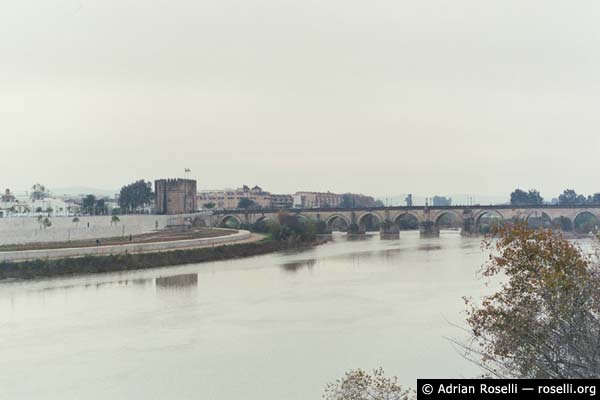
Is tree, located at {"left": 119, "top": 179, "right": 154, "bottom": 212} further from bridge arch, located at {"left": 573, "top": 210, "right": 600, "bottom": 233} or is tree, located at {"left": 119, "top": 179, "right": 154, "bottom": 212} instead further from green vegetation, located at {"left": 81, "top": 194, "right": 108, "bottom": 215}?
bridge arch, located at {"left": 573, "top": 210, "right": 600, "bottom": 233}

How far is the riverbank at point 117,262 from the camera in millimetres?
23750

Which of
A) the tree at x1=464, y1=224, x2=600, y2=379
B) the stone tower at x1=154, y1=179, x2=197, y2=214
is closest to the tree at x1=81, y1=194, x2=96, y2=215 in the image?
the stone tower at x1=154, y1=179, x2=197, y2=214

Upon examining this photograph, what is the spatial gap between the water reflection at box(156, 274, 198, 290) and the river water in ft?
0.25

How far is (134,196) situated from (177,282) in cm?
4581

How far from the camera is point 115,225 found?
36812 millimetres

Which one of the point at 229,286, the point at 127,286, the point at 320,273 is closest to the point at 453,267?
the point at 320,273

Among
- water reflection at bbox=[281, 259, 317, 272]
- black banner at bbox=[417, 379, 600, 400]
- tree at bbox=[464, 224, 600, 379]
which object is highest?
tree at bbox=[464, 224, 600, 379]

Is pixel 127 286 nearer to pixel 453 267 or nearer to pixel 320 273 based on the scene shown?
pixel 320 273

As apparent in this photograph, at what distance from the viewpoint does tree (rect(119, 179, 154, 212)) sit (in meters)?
66.2

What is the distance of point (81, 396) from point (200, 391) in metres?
1.96

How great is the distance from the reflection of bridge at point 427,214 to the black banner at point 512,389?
4097cm

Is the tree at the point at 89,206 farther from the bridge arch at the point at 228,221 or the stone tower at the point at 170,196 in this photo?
the bridge arch at the point at 228,221

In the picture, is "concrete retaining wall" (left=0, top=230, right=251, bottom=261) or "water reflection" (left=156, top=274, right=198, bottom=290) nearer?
"water reflection" (left=156, top=274, right=198, bottom=290)

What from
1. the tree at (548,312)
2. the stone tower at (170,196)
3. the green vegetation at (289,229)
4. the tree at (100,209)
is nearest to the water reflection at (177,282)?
the tree at (548,312)
